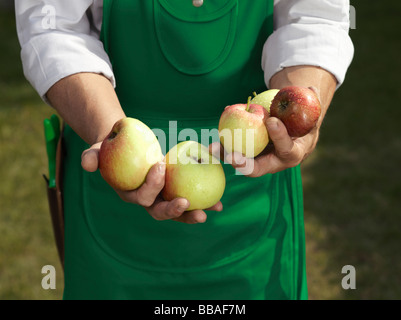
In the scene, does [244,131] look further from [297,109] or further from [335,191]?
[335,191]

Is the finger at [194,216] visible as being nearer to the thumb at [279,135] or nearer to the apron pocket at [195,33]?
the thumb at [279,135]

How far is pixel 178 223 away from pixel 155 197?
0.39 m

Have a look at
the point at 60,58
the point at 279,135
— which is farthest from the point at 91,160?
the point at 279,135

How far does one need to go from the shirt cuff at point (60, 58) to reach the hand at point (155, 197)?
240 millimetres

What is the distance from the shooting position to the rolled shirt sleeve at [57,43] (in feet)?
4.55

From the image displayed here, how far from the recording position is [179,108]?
1528mm

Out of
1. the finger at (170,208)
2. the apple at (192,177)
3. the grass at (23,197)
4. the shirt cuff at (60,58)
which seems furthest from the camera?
the grass at (23,197)

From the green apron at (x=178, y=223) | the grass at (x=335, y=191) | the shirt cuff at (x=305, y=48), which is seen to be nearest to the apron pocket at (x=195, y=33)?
the green apron at (x=178, y=223)

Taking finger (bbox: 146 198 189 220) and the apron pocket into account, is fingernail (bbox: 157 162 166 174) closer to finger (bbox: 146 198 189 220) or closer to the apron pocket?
finger (bbox: 146 198 189 220)

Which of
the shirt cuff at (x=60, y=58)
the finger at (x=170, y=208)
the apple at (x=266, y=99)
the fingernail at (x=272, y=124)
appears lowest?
the finger at (x=170, y=208)

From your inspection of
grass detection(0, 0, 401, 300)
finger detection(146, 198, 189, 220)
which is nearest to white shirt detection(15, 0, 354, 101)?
finger detection(146, 198, 189, 220)

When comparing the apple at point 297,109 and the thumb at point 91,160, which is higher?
the apple at point 297,109

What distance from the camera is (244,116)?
127cm

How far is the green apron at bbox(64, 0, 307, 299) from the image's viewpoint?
4.76 ft
